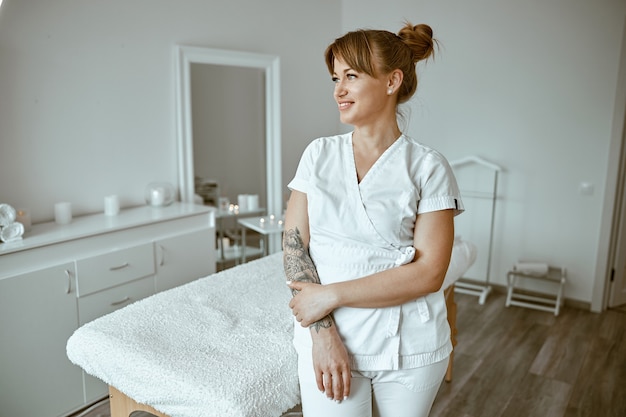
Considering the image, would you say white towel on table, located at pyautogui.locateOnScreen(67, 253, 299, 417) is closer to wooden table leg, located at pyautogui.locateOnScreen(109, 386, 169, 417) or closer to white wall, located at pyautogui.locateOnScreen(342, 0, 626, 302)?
wooden table leg, located at pyautogui.locateOnScreen(109, 386, 169, 417)

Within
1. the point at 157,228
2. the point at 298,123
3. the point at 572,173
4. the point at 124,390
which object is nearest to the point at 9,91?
the point at 157,228

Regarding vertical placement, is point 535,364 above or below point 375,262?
below

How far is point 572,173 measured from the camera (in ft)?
11.4

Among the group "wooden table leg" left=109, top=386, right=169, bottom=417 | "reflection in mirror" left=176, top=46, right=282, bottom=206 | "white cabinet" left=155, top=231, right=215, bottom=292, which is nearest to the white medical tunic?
"wooden table leg" left=109, top=386, right=169, bottom=417

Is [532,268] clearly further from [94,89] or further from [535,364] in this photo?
[94,89]

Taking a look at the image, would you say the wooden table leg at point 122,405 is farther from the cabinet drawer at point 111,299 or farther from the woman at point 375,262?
the cabinet drawer at point 111,299

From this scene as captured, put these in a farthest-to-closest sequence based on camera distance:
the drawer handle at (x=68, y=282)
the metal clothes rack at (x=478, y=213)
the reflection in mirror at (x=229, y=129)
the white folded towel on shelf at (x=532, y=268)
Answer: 1. the metal clothes rack at (x=478, y=213)
2. the white folded towel on shelf at (x=532, y=268)
3. the reflection in mirror at (x=229, y=129)
4. the drawer handle at (x=68, y=282)

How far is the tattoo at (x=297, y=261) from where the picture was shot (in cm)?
115

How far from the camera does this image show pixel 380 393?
3.67ft

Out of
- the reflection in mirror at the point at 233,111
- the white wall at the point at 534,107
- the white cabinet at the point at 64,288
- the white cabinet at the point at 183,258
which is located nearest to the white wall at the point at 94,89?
the reflection in mirror at the point at 233,111

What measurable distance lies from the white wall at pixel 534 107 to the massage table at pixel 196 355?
234 cm

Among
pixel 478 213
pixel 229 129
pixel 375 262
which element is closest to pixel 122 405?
pixel 375 262

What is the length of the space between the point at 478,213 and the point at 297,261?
2.98 meters

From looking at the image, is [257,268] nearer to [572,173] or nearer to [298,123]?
[298,123]
